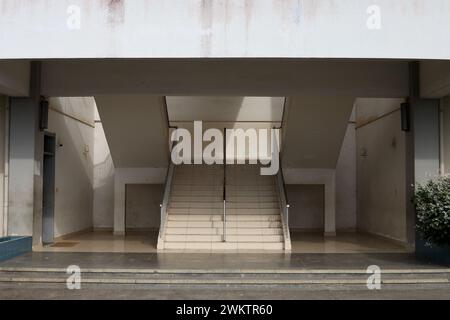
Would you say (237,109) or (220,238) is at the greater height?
(237,109)

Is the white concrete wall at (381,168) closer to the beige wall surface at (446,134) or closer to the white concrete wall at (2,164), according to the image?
the beige wall surface at (446,134)

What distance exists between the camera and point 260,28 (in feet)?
27.8

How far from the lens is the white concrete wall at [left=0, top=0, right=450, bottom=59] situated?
8453 millimetres

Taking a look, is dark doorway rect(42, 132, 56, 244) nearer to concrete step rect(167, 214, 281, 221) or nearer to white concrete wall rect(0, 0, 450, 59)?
concrete step rect(167, 214, 281, 221)

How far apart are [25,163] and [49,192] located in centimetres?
240

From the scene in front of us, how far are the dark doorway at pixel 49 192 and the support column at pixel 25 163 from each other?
1911 mm

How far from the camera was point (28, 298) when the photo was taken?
7.42 metres

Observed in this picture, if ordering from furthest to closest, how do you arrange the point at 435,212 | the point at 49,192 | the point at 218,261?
the point at 49,192
the point at 218,261
the point at 435,212

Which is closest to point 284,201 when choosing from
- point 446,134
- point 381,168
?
point 381,168

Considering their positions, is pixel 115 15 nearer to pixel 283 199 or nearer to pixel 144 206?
pixel 283 199

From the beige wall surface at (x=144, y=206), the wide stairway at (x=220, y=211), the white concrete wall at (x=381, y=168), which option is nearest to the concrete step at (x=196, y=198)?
the wide stairway at (x=220, y=211)
